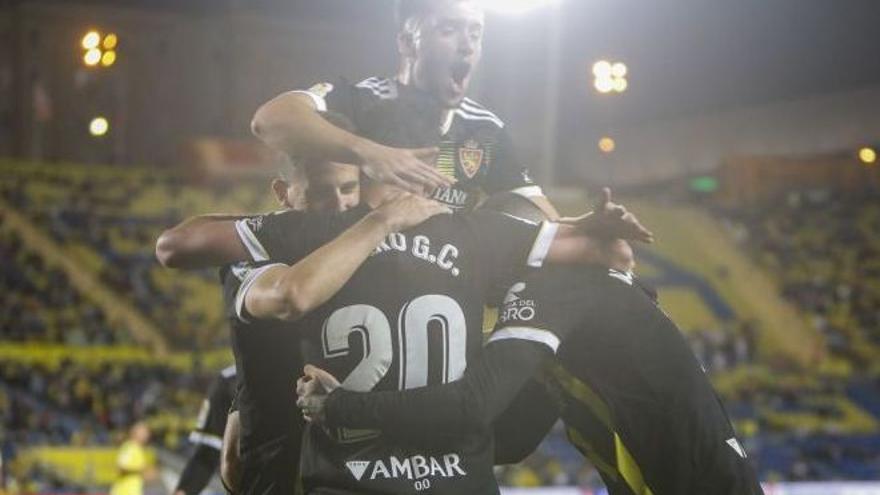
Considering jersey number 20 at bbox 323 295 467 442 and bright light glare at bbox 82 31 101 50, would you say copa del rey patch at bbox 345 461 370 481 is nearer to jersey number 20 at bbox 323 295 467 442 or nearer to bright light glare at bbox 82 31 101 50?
jersey number 20 at bbox 323 295 467 442

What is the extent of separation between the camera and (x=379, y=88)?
15.2 feet

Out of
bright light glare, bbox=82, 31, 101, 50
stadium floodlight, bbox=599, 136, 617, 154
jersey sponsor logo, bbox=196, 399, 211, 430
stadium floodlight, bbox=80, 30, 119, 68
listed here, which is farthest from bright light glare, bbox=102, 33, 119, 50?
stadium floodlight, bbox=599, 136, 617, 154

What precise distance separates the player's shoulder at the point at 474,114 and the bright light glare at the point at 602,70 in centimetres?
1397

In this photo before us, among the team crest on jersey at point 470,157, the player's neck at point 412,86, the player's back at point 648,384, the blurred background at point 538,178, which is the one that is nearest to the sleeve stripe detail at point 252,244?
the player's back at point 648,384

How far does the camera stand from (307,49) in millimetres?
46312

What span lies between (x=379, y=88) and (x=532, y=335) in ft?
4.12

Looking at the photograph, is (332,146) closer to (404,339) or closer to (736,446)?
(404,339)

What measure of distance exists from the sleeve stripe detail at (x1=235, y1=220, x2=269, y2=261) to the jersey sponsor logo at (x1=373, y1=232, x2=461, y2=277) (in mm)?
365

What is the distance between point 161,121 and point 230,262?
4446 cm

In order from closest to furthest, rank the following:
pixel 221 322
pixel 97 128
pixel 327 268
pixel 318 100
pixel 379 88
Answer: pixel 327 268, pixel 318 100, pixel 379 88, pixel 221 322, pixel 97 128

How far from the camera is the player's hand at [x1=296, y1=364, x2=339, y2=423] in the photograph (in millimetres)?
3605

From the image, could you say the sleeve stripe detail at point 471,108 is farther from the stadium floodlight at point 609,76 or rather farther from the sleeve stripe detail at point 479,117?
the stadium floodlight at point 609,76

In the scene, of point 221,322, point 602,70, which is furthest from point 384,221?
point 221,322

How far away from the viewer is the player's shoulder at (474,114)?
489 cm
